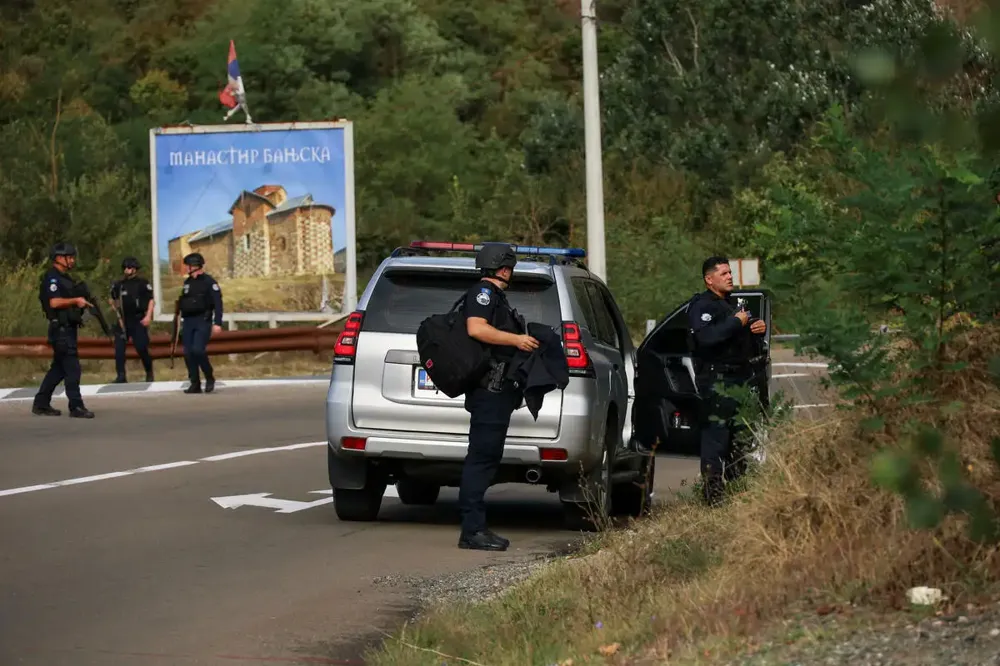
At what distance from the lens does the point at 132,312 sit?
2564cm

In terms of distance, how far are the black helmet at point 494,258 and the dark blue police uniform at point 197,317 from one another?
13847mm

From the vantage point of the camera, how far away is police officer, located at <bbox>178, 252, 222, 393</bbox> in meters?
23.6

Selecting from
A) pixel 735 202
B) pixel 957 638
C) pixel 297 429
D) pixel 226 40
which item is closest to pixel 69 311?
pixel 297 429

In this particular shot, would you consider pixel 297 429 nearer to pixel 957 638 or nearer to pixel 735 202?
pixel 957 638

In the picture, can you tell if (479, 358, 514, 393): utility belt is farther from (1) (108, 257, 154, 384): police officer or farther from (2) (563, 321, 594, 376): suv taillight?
(1) (108, 257, 154, 384): police officer

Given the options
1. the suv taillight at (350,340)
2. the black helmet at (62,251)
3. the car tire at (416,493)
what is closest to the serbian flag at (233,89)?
the black helmet at (62,251)

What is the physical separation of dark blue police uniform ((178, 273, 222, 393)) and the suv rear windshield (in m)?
12.6

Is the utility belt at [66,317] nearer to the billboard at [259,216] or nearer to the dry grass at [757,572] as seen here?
the dry grass at [757,572]

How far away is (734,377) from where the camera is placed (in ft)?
36.2

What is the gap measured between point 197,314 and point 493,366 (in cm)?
1404

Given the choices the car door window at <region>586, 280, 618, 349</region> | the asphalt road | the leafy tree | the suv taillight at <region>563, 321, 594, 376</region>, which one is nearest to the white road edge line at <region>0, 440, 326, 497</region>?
the asphalt road

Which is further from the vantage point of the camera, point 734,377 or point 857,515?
point 734,377

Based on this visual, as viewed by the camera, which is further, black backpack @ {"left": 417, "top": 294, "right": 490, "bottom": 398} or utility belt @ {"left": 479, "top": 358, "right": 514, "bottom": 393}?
utility belt @ {"left": 479, "top": 358, "right": 514, "bottom": 393}

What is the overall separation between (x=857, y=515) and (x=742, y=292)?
4.24m
